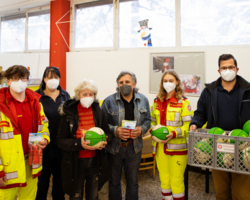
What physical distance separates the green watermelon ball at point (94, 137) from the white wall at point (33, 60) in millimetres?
3495

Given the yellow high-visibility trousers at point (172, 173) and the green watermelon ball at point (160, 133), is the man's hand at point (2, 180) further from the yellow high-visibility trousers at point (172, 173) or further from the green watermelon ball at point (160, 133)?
the yellow high-visibility trousers at point (172, 173)

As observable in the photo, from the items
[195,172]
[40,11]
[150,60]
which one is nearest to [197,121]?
[195,172]

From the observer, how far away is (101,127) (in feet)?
6.36

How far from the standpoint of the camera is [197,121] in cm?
Result: 191

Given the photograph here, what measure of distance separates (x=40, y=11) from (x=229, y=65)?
4.70m

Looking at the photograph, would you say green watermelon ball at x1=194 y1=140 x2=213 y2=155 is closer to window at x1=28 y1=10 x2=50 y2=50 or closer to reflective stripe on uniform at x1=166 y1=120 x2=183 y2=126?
reflective stripe on uniform at x1=166 y1=120 x2=183 y2=126

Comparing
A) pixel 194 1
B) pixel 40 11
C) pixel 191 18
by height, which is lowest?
pixel 191 18

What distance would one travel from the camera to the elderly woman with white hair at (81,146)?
5.87 ft

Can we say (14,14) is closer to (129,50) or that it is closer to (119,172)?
(129,50)

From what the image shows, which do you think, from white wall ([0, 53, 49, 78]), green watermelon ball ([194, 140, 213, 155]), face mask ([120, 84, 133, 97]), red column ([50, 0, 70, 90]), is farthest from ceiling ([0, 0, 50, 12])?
green watermelon ball ([194, 140, 213, 155])

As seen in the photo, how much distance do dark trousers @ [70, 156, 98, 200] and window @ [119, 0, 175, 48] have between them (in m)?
2.69

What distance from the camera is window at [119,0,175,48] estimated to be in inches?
146

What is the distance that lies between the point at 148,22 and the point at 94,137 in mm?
2871

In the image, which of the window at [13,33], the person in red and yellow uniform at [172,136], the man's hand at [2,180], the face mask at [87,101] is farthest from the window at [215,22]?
the window at [13,33]
